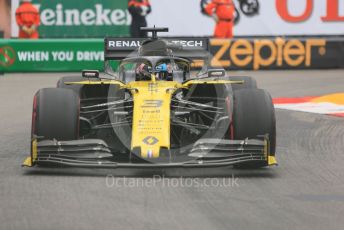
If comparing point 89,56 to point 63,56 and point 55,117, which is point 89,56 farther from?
point 55,117

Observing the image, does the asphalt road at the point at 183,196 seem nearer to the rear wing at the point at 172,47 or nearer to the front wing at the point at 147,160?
the front wing at the point at 147,160

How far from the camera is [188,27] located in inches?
1083

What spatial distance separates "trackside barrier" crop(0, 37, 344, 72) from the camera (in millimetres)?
24016

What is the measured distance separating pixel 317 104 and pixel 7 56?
32.0 ft

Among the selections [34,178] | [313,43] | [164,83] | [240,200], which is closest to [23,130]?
[164,83]

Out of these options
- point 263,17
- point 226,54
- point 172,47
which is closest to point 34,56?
point 226,54

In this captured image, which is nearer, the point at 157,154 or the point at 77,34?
the point at 157,154

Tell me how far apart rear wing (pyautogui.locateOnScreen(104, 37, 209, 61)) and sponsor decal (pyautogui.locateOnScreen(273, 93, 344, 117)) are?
3959 millimetres

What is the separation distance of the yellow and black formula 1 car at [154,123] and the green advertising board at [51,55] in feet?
43.4

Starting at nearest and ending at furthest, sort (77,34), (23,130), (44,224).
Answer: (44,224), (23,130), (77,34)

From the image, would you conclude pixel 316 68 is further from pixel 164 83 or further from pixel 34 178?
pixel 34 178

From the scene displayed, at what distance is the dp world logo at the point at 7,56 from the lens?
2375cm

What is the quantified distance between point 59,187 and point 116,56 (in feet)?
13.8

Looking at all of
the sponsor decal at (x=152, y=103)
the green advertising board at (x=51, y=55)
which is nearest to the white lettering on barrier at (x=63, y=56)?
the green advertising board at (x=51, y=55)
